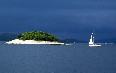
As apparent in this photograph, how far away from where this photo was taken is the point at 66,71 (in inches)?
3939

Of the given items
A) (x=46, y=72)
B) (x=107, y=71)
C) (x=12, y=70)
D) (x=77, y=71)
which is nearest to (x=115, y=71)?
(x=107, y=71)

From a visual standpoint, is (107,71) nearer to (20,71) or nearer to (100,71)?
(100,71)

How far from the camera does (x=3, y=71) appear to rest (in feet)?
317

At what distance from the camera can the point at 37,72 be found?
95.6 meters

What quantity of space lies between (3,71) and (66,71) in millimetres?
15396

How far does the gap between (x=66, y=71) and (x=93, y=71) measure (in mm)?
6610

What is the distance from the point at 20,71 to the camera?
97125mm

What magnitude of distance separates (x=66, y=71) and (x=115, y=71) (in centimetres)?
1212

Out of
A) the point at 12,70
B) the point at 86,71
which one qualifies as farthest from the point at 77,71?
the point at 12,70

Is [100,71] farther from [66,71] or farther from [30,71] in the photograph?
[30,71]

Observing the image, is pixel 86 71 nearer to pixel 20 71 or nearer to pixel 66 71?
pixel 66 71

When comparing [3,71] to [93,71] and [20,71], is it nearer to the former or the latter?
[20,71]

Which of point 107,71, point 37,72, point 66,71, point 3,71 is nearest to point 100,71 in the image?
point 107,71

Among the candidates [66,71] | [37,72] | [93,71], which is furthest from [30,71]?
[93,71]
